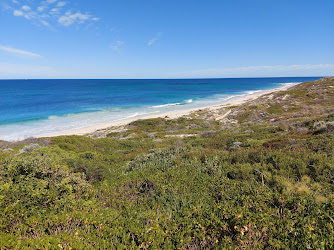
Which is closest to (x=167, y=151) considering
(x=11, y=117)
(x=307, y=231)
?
(x=307, y=231)

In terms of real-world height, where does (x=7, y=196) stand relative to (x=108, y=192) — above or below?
above

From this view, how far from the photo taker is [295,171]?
18.2 ft

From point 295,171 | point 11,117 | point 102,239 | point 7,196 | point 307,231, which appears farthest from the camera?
point 11,117

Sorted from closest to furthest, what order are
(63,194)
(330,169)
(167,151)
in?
(63,194) < (330,169) < (167,151)

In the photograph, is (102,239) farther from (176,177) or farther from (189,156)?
(189,156)

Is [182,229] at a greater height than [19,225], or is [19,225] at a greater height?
[19,225]

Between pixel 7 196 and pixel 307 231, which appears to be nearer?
pixel 307 231

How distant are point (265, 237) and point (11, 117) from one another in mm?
47634

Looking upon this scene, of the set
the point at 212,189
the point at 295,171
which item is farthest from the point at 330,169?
the point at 212,189

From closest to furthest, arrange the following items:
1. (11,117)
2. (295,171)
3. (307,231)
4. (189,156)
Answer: (307,231)
(295,171)
(189,156)
(11,117)

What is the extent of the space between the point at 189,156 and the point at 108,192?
4028 millimetres

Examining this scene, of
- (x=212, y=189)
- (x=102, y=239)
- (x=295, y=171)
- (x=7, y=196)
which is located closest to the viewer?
(x=102, y=239)

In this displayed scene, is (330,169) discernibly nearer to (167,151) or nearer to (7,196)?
(167,151)

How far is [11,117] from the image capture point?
1479 inches
